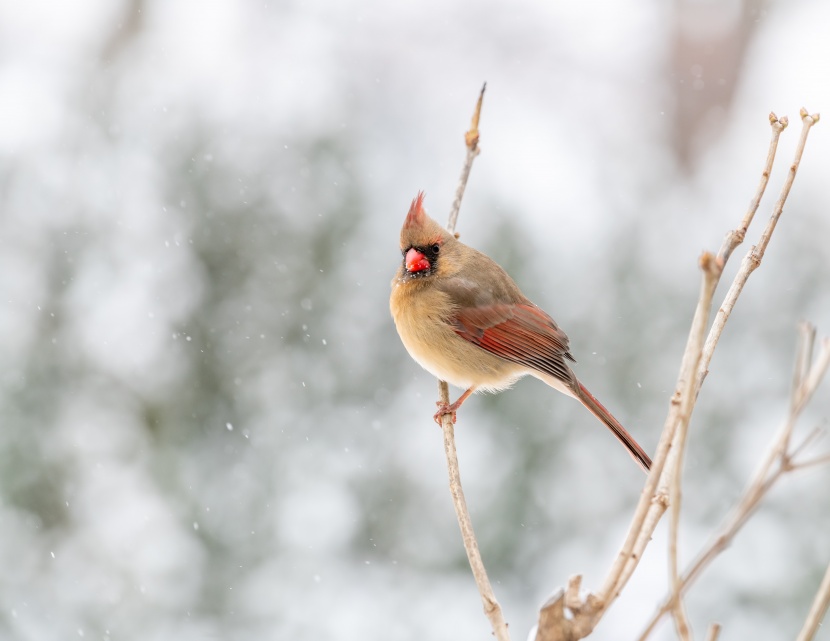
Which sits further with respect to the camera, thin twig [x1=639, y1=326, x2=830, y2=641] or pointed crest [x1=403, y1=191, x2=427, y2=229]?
pointed crest [x1=403, y1=191, x2=427, y2=229]

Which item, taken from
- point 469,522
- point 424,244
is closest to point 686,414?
point 469,522

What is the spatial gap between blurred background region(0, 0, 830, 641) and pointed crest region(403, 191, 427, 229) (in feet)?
5.26

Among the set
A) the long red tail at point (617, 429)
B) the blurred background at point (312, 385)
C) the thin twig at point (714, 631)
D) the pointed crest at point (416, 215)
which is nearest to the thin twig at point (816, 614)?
the thin twig at point (714, 631)

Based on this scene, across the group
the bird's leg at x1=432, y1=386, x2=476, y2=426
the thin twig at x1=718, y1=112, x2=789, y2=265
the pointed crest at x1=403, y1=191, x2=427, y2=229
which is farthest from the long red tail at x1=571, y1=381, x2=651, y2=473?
the thin twig at x1=718, y1=112, x2=789, y2=265

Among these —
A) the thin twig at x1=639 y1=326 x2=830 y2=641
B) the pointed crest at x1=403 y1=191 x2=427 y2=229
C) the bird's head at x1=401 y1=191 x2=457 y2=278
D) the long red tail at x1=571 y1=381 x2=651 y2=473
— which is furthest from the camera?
the bird's head at x1=401 y1=191 x2=457 y2=278

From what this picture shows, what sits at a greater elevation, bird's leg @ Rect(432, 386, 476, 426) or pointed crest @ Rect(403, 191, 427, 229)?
pointed crest @ Rect(403, 191, 427, 229)

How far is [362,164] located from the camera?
4.34 m

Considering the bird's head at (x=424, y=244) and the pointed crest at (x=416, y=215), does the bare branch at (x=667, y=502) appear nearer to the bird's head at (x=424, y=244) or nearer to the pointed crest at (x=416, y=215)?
the pointed crest at (x=416, y=215)

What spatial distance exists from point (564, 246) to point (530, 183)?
30.6 inches

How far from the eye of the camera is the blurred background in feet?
12.1

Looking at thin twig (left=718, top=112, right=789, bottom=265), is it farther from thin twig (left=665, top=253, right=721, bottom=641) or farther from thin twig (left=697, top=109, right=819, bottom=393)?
thin twig (left=665, top=253, right=721, bottom=641)

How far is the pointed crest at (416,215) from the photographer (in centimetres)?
233

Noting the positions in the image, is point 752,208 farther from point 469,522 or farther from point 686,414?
point 469,522

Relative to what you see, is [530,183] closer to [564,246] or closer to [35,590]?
[564,246]
